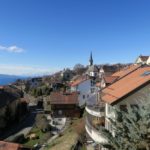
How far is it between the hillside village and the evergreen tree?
0.37ft

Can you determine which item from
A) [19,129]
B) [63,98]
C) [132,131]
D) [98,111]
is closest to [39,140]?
[19,129]

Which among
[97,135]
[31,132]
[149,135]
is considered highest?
[149,135]

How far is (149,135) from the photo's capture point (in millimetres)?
15125

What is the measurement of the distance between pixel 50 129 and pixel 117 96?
27804 mm

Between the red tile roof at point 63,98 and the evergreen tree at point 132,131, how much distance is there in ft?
158

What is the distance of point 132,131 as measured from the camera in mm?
15406

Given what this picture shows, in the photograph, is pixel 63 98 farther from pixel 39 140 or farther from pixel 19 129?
pixel 39 140

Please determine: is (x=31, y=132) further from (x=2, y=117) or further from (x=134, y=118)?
(x=134, y=118)

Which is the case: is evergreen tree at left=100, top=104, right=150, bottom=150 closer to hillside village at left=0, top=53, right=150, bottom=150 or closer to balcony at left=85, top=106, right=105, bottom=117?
hillside village at left=0, top=53, right=150, bottom=150

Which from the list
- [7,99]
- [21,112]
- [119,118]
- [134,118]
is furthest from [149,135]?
[21,112]

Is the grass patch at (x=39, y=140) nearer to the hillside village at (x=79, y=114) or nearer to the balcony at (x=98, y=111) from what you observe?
Result: the hillside village at (x=79, y=114)

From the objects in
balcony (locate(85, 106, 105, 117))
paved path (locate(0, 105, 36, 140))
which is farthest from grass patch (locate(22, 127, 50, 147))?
balcony (locate(85, 106, 105, 117))

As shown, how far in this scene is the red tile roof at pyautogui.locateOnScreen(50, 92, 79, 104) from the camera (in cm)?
6519

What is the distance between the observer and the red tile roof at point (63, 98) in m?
65.2
